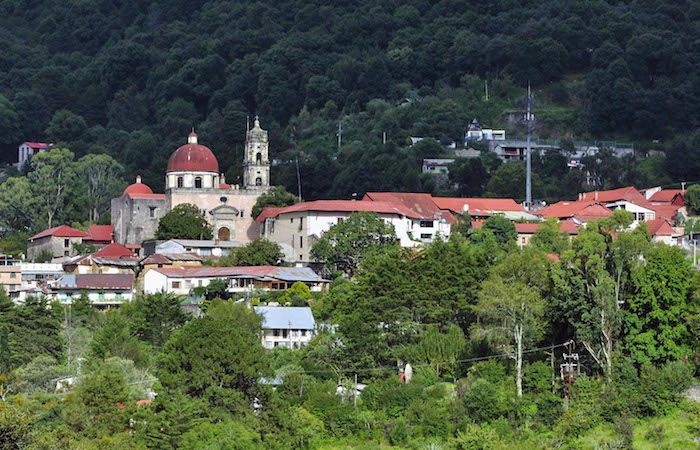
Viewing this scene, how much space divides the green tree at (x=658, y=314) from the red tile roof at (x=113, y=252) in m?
34.6

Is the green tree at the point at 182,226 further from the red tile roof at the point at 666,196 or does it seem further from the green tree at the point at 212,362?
the green tree at the point at 212,362

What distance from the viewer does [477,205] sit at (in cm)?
8850

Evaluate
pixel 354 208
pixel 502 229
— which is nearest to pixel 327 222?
pixel 354 208

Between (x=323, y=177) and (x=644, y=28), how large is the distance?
40.3m

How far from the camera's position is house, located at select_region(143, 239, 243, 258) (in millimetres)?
82562

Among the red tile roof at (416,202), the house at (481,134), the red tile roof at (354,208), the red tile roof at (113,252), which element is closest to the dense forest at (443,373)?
the red tile roof at (354,208)

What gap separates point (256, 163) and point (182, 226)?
28.1ft

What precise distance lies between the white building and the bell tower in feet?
20.4

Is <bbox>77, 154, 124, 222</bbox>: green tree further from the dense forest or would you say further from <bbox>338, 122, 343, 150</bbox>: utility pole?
the dense forest

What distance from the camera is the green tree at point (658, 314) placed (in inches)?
2147

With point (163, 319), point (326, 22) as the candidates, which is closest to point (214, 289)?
point (163, 319)

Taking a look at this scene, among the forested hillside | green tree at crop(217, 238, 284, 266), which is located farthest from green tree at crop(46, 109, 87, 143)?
green tree at crop(217, 238, 284, 266)

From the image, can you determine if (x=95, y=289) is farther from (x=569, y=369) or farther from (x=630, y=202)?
(x=630, y=202)

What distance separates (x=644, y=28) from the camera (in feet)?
439
